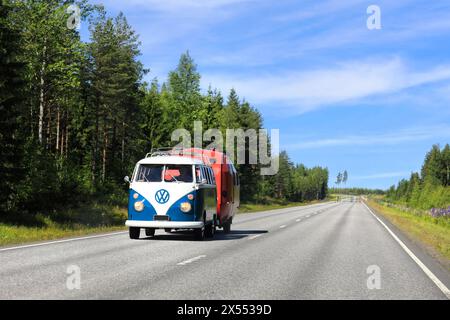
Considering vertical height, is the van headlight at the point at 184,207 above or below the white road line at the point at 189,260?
above

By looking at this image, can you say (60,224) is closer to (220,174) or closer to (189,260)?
(220,174)

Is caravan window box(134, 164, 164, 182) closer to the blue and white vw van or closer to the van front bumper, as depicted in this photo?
the blue and white vw van

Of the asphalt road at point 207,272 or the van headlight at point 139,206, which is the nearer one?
the asphalt road at point 207,272

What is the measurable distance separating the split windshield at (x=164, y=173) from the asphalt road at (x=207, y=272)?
189cm

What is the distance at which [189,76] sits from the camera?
7425cm

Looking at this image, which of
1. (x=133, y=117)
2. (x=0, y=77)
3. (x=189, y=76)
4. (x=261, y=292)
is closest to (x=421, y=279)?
(x=261, y=292)

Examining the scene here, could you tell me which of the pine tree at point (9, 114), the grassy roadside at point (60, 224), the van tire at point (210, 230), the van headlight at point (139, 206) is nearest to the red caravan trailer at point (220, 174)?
the van tire at point (210, 230)

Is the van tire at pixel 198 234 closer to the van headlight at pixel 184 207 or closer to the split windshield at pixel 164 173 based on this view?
the van headlight at pixel 184 207

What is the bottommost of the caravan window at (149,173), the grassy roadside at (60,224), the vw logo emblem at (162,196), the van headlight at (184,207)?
the grassy roadside at (60,224)

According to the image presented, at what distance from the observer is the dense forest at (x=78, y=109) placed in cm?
2072

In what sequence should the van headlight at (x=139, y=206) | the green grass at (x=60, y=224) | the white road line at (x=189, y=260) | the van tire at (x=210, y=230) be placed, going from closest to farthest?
the white road line at (x=189, y=260)
the van headlight at (x=139, y=206)
the van tire at (x=210, y=230)
the green grass at (x=60, y=224)

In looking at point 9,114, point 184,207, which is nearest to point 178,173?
point 184,207

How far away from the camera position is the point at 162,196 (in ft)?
49.0

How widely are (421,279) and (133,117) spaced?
48597 mm
